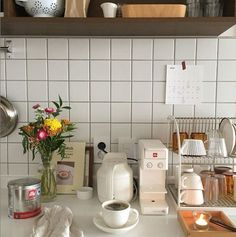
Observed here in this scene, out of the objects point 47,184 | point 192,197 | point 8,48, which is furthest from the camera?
point 8,48

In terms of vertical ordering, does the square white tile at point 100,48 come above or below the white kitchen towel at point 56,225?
above

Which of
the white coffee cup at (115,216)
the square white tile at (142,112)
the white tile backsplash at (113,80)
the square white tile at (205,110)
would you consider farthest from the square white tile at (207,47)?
the white coffee cup at (115,216)

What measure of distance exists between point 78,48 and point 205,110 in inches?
25.8

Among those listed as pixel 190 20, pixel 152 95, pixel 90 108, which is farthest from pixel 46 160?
pixel 190 20

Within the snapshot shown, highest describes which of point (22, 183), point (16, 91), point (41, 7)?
point (41, 7)

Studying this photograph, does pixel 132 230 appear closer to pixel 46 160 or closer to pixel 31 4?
pixel 46 160

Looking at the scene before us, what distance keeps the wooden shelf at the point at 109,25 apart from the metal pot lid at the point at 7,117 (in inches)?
12.4

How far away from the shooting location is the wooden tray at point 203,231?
87 cm

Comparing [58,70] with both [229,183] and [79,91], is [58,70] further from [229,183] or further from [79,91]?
[229,183]

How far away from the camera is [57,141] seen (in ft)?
3.96

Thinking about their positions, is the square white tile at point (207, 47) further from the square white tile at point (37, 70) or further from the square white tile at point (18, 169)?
the square white tile at point (18, 169)

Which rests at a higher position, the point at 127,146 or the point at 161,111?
the point at 161,111

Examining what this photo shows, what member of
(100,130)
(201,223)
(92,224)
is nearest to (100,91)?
(100,130)

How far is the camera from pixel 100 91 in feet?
4.50
